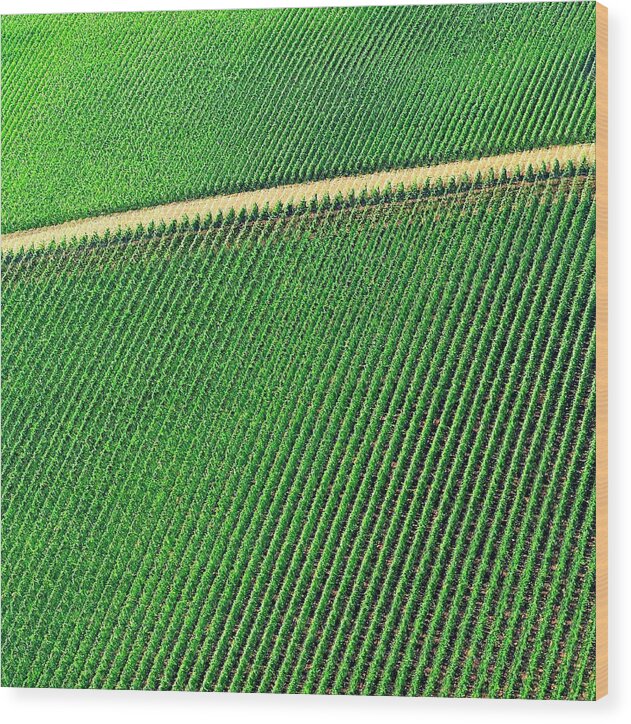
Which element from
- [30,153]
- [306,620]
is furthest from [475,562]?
[30,153]

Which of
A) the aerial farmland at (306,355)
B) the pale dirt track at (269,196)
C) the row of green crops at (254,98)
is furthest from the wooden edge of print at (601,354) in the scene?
the pale dirt track at (269,196)

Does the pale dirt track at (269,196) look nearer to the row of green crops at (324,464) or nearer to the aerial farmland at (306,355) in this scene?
the aerial farmland at (306,355)

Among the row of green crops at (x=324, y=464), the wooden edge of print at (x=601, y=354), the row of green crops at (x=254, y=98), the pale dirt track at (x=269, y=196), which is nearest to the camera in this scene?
the wooden edge of print at (x=601, y=354)

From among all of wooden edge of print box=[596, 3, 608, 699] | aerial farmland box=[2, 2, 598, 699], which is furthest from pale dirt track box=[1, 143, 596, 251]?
wooden edge of print box=[596, 3, 608, 699]

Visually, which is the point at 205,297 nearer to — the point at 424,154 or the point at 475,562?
the point at 424,154

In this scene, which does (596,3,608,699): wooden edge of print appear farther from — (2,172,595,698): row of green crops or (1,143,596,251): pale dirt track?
(1,143,596,251): pale dirt track

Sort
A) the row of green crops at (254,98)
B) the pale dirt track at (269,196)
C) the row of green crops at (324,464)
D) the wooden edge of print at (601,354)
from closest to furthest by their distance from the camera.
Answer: the wooden edge of print at (601,354), the row of green crops at (324,464), the row of green crops at (254,98), the pale dirt track at (269,196)

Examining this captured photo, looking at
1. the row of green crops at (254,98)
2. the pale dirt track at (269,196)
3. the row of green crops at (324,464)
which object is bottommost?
the row of green crops at (324,464)
